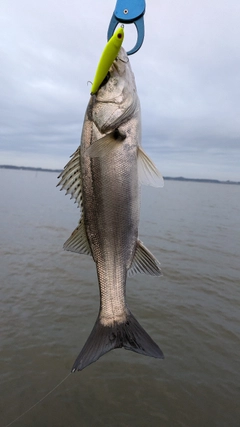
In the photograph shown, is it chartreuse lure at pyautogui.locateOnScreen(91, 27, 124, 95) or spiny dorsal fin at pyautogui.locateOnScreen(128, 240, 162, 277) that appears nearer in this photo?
chartreuse lure at pyautogui.locateOnScreen(91, 27, 124, 95)

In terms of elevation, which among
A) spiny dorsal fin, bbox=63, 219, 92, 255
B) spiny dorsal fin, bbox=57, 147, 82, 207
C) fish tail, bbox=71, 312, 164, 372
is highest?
spiny dorsal fin, bbox=57, 147, 82, 207

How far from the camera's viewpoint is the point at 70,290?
29.6 ft

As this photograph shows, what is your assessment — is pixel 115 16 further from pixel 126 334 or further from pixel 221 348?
pixel 221 348

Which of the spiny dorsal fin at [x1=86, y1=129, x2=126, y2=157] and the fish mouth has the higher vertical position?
the fish mouth

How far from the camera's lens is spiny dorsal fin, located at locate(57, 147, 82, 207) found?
8.18 feet

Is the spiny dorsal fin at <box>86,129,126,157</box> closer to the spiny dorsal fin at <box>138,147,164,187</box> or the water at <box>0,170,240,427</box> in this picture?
the spiny dorsal fin at <box>138,147,164,187</box>

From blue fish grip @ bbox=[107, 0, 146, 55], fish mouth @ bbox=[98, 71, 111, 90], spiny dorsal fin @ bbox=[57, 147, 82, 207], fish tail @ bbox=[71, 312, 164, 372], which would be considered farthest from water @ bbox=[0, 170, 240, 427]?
blue fish grip @ bbox=[107, 0, 146, 55]

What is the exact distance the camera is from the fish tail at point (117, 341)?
2.61 meters

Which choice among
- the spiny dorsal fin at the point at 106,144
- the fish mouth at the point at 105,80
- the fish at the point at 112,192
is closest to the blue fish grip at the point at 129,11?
the fish at the point at 112,192

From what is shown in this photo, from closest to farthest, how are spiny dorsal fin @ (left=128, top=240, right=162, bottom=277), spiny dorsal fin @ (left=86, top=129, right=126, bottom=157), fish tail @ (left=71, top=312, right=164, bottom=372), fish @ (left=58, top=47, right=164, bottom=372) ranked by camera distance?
spiny dorsal fin @ (left=86, top=129, right=126, bottom=157) < fish @ (left=58, top=47, right=164, bottom=372) < fish tail @ (left=71, top=312, right=164, bottom=372) < spiny dorsal fin @ (left=128, top=240, right=162, bottom=277)

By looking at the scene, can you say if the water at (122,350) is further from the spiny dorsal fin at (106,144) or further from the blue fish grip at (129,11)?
the blue fish grip at (129,11)

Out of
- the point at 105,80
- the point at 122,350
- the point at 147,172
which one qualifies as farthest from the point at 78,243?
the point at 122,350

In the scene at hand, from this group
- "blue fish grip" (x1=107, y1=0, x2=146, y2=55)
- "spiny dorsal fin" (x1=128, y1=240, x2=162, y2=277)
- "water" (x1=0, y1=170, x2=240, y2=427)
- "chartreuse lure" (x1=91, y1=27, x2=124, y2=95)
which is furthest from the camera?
"water" (x1=0, y1=170, x2=240, y2=427)

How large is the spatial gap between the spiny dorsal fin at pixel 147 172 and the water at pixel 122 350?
4.21 metres
